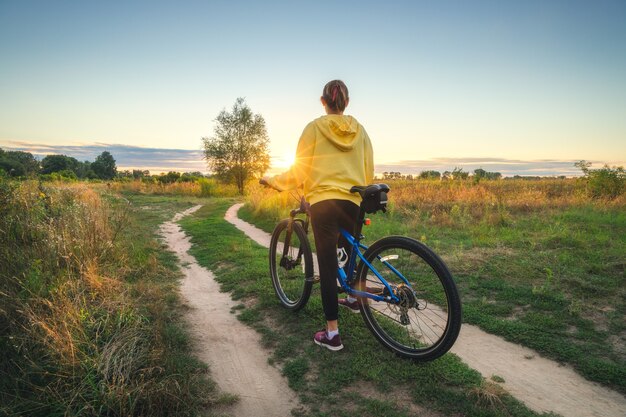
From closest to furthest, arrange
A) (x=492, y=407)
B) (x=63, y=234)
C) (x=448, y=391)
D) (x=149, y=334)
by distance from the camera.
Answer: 1. (x=492, y=407)
2. (x=448, y=391)
3. (x=149, y=334)
4. (x=63, y=234)

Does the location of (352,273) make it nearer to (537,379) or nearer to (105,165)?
(537,379)

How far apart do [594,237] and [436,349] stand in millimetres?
6453

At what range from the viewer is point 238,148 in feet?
125

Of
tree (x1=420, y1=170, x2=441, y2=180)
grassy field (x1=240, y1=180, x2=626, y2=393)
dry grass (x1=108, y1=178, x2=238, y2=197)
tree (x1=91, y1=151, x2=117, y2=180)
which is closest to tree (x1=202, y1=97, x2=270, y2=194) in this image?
dry grass (x1=108, y1=178, x2=238, y2=197)

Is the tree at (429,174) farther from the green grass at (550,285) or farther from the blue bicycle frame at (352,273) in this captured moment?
the blue bicycle frame at (352,273)

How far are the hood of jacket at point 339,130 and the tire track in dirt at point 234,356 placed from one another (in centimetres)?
223

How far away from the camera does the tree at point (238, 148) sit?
124 ft

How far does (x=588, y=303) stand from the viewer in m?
4.36

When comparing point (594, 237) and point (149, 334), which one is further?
point (594, 237)

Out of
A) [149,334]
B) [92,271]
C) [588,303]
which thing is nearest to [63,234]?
[92,271]

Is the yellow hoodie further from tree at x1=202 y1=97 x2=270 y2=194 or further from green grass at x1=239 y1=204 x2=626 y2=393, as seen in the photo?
tree at x1=202 y1=97 x2=270 y2=194

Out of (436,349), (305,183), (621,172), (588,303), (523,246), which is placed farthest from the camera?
(621,172)

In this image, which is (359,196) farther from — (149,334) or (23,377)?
(23,377)

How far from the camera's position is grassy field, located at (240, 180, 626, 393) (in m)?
3.55
